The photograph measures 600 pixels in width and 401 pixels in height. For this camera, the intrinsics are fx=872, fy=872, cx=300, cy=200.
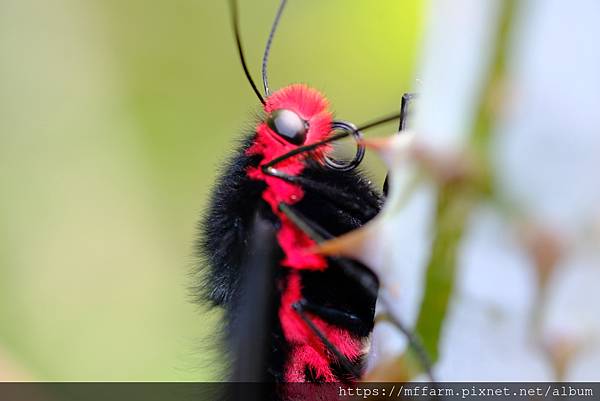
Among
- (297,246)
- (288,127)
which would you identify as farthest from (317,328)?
(288,127)

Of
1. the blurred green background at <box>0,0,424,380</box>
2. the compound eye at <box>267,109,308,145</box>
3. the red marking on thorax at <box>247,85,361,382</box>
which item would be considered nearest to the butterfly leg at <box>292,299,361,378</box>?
the red marking on thorax at <box>247,85,361,382</box>

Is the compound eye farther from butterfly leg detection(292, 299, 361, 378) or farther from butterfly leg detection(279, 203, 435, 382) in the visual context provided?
butterfly leg detection(292, 299, 361, 378)

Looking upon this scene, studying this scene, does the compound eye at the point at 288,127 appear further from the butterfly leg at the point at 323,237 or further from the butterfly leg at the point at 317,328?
the butterfly leg at the point at 317,328

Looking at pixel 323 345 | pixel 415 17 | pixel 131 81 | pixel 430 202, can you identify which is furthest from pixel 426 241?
pixel 131 81

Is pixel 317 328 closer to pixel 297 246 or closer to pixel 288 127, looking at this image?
pixel 297 246

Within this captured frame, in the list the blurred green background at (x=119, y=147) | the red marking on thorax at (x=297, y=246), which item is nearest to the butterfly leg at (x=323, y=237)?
the red marking on thorax at (x=297, y=246)

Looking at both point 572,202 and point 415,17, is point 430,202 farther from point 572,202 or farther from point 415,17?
point 415,17
